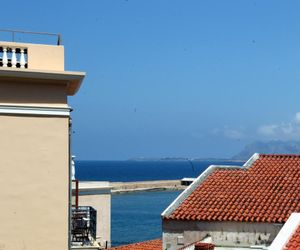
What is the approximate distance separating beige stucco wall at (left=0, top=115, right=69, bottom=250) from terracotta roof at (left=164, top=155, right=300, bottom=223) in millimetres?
9723

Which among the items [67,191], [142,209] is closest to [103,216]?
[67,191]

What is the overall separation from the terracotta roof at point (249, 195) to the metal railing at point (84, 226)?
511 cm

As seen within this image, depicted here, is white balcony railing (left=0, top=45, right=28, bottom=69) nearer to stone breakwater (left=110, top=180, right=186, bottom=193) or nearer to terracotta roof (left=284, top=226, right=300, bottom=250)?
terracotta roof (left=284, top=226, right=300, bottom=250)

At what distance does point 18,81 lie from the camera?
35.5 ft

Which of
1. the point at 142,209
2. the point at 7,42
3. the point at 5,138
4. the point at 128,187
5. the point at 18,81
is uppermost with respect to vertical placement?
the point at 128,187

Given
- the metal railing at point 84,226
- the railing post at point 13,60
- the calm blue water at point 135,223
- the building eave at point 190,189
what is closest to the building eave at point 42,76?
the railing post at point 13,60

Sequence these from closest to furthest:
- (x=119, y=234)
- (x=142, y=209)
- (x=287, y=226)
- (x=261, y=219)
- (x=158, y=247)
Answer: (x=287, y=226) < (x=261, y=219) < (x=158, y=247) < (x=119, y=234) < (x=142, y=209)

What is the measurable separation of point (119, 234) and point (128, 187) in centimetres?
8243

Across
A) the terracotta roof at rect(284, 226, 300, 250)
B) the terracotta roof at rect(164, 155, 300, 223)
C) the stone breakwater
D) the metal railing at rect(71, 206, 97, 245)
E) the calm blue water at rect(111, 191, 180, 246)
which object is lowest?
the terracotta roof at rect(284, 226, 300, 250)

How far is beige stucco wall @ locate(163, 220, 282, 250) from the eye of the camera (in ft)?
63.2

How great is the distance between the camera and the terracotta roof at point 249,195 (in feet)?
64.7

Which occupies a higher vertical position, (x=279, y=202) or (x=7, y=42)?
(x=7, y=42)

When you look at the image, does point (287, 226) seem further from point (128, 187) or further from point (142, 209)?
point (128, 187)

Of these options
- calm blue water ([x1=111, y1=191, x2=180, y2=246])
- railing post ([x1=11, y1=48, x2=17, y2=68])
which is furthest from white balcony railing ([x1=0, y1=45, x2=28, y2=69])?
calm blue water ([x1=111, y1=191, x2=180, y2=246])
